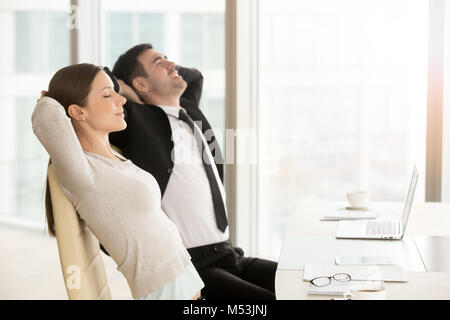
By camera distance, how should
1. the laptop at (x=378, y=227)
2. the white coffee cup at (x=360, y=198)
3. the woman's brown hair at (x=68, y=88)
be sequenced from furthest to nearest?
the white coffee cup at (x=360, y=198), the laptop at (x=378, y=227), the woman's brown hair at (x=68, y=88)

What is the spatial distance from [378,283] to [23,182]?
9.75 feet

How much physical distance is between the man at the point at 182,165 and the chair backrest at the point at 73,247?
53cm

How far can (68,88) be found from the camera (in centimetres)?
146

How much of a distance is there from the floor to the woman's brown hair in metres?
1.54

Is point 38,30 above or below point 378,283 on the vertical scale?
above

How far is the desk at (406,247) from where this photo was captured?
131 centimetres

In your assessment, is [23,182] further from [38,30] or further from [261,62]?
[261,62]

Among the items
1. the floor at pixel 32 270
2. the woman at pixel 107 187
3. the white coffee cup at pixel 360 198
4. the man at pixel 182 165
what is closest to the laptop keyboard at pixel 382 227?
the white coffee cup at pixel 360 198

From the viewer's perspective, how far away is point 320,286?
1.31 meters

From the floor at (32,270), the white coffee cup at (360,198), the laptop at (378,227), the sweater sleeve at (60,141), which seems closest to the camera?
the sweater sleeve at (60,141)

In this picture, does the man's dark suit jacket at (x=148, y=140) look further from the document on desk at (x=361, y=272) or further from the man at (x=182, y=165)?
the document on desk at (x=361, y=272)

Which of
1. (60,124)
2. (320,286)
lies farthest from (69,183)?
(320,286)

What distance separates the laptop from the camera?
5.90ft

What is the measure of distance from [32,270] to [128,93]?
1.70 metres
